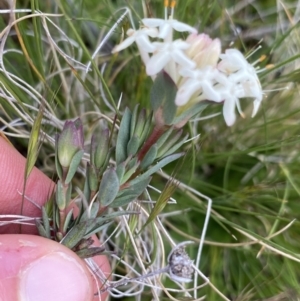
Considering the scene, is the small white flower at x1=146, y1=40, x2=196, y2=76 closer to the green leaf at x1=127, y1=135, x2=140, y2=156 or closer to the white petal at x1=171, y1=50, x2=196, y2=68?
the white petal at x1=171, y1=50, x2=196, y2=68

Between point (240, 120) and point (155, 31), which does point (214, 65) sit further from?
point (240, 120)

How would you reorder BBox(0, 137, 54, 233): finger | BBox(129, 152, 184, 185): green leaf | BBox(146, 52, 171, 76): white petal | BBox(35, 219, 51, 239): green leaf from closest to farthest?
BBox(146, 52, 171, 76): white petal
BBox(129, 152, 184, 185): green leaf
BBox(35, 219, 51, 239): green leaf
BBox(0, 137, 54, 233): finger

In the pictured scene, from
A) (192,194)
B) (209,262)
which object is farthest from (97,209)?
(209,262)

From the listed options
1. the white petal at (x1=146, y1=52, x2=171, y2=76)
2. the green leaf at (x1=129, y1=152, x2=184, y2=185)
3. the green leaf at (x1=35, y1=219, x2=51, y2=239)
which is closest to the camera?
the white petal at (x1=146, y1=52, x2=171, y2=76)

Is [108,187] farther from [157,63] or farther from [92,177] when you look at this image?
[157,63]

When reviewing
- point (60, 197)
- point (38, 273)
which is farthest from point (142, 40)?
point (38, 273)

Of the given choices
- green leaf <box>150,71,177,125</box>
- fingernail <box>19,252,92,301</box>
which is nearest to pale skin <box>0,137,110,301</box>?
fingernail <box>19,252,92,301</box>
